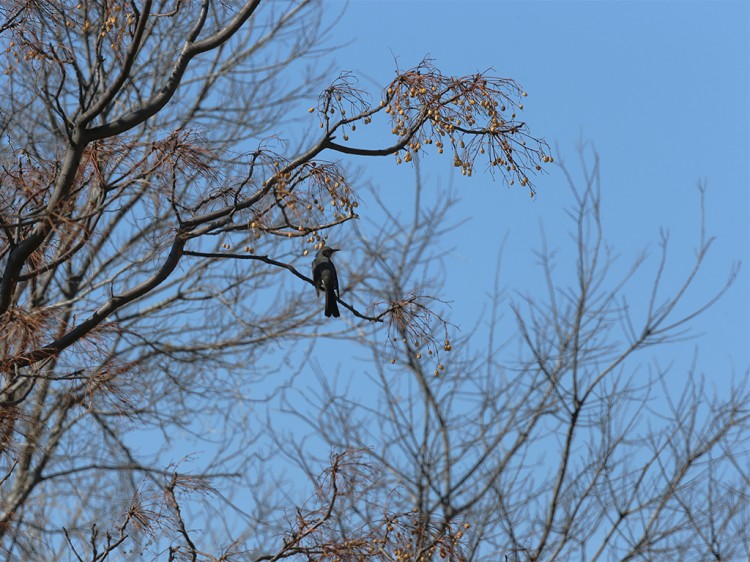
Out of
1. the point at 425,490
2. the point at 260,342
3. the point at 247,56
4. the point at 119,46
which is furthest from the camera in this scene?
the point at 247,56

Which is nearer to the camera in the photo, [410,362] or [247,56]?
[410,362]

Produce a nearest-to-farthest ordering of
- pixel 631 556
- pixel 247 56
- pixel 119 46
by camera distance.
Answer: pixel 119 46
pixel 631 556
pixel 247 56

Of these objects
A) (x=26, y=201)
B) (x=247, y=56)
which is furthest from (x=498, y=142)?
(x=247, y=56)

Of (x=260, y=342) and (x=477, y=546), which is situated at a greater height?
(x=260, y=342)

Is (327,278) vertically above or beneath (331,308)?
above

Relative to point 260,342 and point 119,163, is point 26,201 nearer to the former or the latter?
point 119,163

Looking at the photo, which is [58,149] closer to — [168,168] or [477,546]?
[168,168]

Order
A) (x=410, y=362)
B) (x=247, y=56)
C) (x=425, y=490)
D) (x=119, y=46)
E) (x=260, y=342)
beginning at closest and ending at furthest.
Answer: (x=119, y=46), (x=425, y=490), (x=410, y=362), (x=260, y=342), (x=247, y=56)

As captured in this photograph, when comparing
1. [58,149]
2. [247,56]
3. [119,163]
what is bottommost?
Result: [119,163]

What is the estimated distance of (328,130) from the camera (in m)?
4.55

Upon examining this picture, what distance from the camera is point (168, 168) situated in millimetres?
4848

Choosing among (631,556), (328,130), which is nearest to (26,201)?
(328,130)

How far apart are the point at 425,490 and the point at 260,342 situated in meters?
3.87

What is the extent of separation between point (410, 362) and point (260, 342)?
303cm
